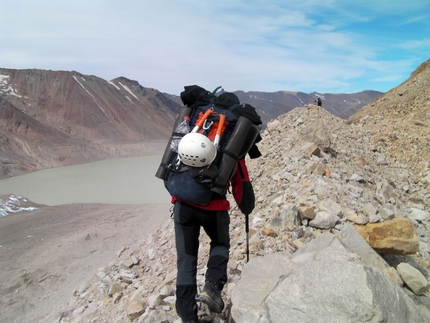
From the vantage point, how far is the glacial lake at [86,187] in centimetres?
2405

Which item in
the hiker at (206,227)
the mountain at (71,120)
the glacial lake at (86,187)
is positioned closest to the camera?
the hiker at (206,227)

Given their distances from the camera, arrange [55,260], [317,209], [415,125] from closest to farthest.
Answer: [317,209] → [415,125] → [55,260]

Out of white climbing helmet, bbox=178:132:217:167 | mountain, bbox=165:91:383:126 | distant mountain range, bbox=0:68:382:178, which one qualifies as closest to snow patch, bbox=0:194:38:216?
distant mountain range, bbox=0:68:382:178

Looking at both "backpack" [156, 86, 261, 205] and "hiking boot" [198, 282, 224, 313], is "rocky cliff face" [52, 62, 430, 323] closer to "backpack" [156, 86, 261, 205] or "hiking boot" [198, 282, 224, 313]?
"hiking boot" [198, 282, 224, 313]

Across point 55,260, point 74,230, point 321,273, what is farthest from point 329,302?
point 74,230

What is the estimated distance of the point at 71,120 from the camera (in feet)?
207

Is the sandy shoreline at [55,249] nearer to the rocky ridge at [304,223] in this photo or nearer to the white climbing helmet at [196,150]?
the rocky ridge at [304,223]

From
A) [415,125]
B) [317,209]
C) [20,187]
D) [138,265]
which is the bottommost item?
[20,187]

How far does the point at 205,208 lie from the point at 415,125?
26.3 ft

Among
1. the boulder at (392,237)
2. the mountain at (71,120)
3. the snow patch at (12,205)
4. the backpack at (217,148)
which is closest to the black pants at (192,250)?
the backpack at (217,148)

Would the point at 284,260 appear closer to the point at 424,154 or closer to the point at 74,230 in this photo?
the point at 424,154

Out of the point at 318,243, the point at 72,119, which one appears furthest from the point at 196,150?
the point at 72,119

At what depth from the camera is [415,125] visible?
867cm

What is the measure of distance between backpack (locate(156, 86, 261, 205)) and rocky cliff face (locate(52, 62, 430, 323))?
0.76 metres
